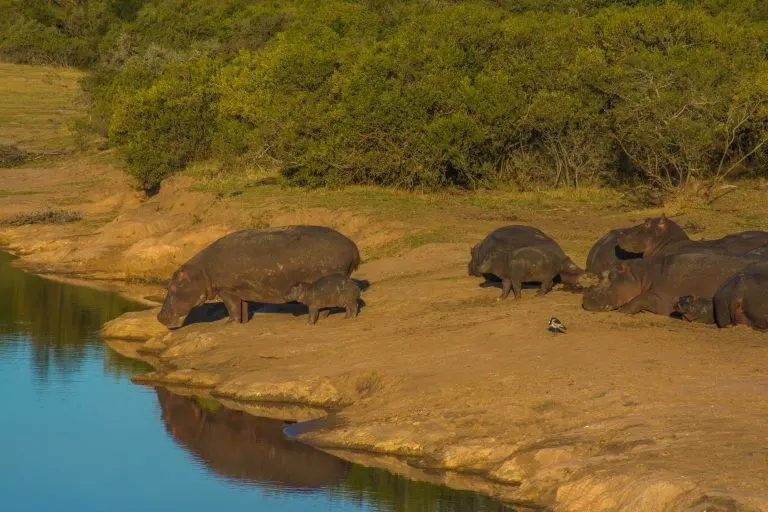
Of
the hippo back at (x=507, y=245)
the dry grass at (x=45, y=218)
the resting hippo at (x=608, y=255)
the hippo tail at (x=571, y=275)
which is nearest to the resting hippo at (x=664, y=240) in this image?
the resting hippo at (x=608, y=255)

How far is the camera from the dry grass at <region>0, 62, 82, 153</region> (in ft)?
154

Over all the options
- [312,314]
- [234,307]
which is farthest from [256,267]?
[312,314]

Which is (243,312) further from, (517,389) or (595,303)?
(517,389)

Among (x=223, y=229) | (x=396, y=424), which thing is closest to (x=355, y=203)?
(x=223, y=229)

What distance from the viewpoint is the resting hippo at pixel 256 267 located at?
1625 centimetres

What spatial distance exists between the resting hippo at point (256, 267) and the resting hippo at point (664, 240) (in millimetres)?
3508

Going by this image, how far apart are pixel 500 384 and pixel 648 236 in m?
4.76

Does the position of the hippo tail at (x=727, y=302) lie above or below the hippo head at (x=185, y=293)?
above

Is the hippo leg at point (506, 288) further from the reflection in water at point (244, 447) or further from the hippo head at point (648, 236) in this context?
the reflection in water at point (244, 447)

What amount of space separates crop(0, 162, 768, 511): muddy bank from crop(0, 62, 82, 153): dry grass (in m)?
29.2

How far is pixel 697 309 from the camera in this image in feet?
44.6

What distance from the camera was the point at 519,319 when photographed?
14.3m

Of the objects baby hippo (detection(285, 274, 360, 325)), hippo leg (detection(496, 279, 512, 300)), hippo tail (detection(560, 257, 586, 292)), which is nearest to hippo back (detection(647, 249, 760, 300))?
hippo tail (detection(560, 257, 586, 292))

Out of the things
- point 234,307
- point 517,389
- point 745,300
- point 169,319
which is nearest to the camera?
point 517,389
